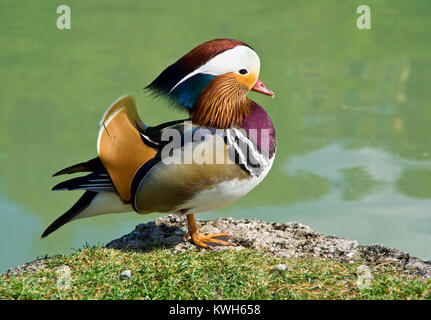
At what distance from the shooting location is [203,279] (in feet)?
11.8

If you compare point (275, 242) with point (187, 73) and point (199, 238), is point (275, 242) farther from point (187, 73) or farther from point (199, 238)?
point (187, 73)

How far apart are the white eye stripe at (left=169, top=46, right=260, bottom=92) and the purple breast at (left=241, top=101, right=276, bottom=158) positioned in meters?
0.30

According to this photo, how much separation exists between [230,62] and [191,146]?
23.0 inches

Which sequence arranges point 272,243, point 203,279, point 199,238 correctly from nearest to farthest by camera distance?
point 203,279 → point 199,238 → point 272,243

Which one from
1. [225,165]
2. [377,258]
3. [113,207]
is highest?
[225,165]

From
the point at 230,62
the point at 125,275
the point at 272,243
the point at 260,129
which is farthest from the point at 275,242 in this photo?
the point at 230,62

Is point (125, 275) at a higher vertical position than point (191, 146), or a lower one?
lower

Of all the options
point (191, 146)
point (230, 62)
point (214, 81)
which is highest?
point (230, 62)

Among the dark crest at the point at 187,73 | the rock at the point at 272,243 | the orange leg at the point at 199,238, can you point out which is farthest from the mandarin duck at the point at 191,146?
the rock at the point at 272,243

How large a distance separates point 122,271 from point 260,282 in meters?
0.85
